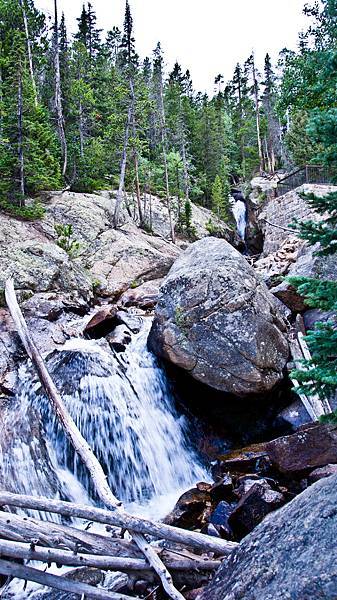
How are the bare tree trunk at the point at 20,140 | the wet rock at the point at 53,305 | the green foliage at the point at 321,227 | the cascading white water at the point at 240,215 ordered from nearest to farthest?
the green foliage at the point at 321,227 < the wet rock at the point at 53,305 < the bare tree trunk at the point at 20,140 < the cascading white water at the point at 240,215

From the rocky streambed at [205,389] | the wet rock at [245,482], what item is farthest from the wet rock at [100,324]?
the wet rock at [245,482]

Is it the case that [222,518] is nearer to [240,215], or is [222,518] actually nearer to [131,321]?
[131,321]

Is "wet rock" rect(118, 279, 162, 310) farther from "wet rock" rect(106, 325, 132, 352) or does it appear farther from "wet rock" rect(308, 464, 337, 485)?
"wet rock" rect(308, 464, 337, 485)

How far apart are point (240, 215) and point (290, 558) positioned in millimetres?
37501

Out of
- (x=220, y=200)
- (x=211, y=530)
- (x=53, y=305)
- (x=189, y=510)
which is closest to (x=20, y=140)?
(x=53, y=305)

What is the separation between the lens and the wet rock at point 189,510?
7.50 metres

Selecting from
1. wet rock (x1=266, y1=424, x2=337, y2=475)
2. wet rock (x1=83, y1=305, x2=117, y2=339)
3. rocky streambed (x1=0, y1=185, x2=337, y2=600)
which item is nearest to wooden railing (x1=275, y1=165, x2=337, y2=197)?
rocky streambed (x1=0, y1=185, x2=337, y2=600)

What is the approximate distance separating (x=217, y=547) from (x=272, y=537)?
3.54 ft

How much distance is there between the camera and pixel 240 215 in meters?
39.3

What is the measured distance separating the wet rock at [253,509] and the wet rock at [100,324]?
301 inches

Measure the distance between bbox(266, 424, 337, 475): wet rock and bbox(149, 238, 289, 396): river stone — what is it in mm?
1974

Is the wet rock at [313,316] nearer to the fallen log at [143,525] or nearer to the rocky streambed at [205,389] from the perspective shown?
the rocky streambed at [205,389]

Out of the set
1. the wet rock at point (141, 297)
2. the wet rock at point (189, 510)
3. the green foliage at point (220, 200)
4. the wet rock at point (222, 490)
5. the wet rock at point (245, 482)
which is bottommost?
the wet rock at point (189, 510)

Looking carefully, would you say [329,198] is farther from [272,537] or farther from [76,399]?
[76,399]
